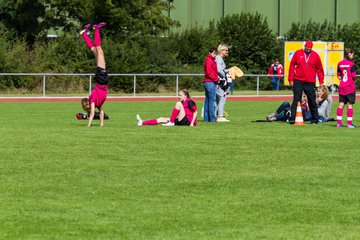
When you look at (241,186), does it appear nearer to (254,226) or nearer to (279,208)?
(279,208)

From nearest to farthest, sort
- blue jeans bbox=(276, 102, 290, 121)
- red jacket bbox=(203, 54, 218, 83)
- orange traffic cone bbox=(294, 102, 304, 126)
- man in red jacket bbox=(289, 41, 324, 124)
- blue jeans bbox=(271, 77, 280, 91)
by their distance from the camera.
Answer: man in red jacket bbox=(289, 41, 324, 124)
orange traffic cone bbox=(294, 102, 304, 126)
red jacket bbox=(203, 54, 218, 83)
blue jeans bbox=(276, 102, 290, 121)
blue jeans bbox=(271, 77, 280, 91)

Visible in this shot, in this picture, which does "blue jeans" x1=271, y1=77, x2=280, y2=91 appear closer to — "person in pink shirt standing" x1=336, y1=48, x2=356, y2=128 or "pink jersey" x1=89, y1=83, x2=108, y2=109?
"person in pink shirt standing" x1=336, y1=48, x2=356, y2=128

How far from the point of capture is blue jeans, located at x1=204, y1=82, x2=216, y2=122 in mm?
25750

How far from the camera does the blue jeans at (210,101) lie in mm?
25750

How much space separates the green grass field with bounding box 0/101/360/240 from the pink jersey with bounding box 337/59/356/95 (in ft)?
5.65

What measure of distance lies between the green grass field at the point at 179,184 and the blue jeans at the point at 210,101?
10.6 ft

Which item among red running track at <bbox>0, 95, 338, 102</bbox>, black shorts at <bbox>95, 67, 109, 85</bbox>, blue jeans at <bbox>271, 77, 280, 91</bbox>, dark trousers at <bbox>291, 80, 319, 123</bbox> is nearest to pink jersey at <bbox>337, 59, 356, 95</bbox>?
dark trousers at <bbox>291, 80, 319, 123</bbox>

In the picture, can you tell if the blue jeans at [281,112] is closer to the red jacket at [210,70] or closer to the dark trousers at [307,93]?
the dark trousers at [307,93]

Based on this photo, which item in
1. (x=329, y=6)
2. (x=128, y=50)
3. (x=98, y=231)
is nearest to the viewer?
(x=98, y=231)

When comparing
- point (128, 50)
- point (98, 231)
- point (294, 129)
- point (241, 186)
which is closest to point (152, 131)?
point (294, 129)

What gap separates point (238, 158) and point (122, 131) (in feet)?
20.6

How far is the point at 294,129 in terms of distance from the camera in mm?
22891

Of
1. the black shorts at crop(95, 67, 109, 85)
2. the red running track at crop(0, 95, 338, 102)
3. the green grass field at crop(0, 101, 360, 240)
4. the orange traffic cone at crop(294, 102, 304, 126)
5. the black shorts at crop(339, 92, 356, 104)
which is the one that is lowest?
the red running track at crop(0, 95, 338, 102)

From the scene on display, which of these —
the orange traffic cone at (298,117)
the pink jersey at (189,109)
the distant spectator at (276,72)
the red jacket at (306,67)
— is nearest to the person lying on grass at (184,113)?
the pink jersey at (189,109)
